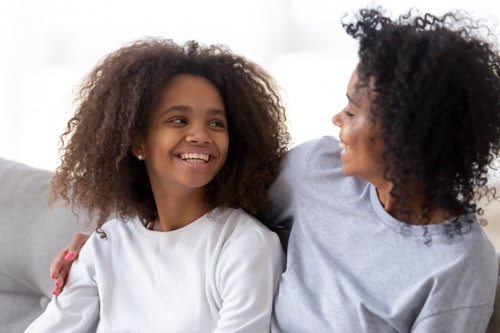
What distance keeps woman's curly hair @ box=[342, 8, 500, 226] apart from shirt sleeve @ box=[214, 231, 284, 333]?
335mm

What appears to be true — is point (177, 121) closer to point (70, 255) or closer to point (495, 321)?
point (70, 255)

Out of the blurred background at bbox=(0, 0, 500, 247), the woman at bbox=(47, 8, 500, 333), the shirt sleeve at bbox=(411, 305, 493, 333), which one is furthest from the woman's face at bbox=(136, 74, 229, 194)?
the blurred background at bbox=(0, 0, 500, 247)

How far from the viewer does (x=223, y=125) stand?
5.57 feet

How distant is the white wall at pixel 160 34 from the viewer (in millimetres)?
2902

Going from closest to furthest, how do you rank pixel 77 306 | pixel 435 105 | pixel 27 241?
pixel 435 105, pixel 77 306, pixel 27 241

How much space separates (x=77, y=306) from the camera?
1845 millimetres

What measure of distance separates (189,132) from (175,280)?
309mm

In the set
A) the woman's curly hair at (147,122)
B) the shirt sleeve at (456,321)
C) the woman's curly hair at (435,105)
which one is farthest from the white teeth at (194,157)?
the shirt sleeve at (456,321)

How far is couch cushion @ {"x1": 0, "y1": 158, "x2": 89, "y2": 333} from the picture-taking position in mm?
2025

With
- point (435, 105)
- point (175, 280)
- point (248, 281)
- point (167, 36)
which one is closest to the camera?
point (435, 105)

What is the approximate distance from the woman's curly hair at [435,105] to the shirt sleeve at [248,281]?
34cm

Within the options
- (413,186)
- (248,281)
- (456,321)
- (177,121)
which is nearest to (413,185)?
(413,186)

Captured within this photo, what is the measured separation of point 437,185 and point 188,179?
517 millimetres

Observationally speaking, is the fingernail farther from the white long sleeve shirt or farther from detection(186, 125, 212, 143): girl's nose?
detection(186, 125, 212, 143): girl's nose
